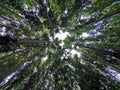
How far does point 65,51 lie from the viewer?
12109mm

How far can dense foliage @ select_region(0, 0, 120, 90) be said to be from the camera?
8.88m

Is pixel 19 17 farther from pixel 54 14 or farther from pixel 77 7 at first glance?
pixel 77 7

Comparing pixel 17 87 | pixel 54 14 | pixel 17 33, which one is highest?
pixel 54 14

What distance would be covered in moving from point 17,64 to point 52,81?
6.99 ft

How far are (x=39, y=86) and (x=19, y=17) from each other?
3769mm

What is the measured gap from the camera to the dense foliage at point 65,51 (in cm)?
888

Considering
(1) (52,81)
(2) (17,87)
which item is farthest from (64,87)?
(2) (17,87)

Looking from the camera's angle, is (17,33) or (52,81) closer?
(17,33)

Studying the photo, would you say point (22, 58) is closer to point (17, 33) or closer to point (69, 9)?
point (17, 33)

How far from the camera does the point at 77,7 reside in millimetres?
9359

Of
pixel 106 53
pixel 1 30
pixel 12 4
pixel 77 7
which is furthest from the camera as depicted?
pixel 106 53

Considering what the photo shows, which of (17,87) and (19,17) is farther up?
(19,17)

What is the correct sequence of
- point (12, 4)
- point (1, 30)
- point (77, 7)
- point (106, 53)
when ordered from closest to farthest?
point (1, 30)
point (12, 4)
point (77, 7)
point (106, 53)

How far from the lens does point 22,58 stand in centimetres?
1032
